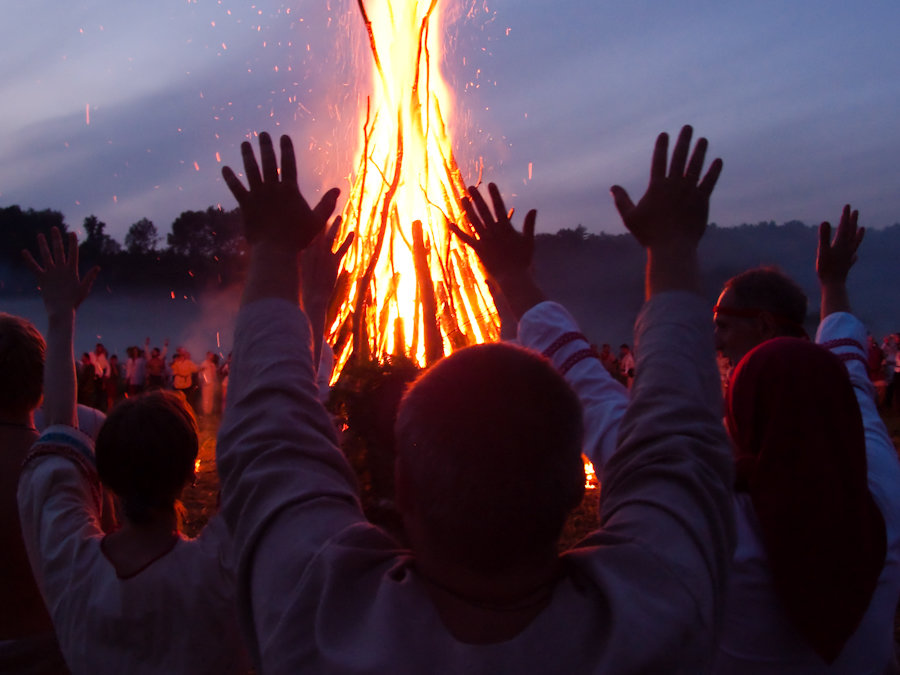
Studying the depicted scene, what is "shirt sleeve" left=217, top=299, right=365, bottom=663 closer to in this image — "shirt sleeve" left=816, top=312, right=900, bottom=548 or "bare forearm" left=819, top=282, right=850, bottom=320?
"shirt sleeve" left=816, top=312, right=900, bottom=548

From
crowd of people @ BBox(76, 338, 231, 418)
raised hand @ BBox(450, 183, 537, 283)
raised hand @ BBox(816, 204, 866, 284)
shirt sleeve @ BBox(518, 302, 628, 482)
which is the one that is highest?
raised hand @ BBox(450, 183, 537, 283)

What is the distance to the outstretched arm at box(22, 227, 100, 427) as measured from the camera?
1937 mm

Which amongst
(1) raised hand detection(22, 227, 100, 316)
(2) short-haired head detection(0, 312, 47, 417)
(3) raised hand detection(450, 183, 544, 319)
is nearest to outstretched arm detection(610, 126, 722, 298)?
(3) raised hand detection(450, 183, 544, 319)

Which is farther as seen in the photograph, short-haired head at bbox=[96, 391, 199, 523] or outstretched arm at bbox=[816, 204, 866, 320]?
outstretched arm at bbox=[816, 204, 866, 320]

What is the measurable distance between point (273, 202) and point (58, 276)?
1.09 m

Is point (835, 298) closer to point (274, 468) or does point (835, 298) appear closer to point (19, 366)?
point (274, 468)

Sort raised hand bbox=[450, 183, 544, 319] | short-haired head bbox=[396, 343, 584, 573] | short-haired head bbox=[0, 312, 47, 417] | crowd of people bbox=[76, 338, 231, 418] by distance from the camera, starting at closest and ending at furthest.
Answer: short-haired head bbox=[396, 343, 584, 573] → raised hand bbox=[450, 183, 544, 319] → short-haired head bbox=[0, 312, 47, 417] → crowd of people bbox=[76, 338, 231, 418]

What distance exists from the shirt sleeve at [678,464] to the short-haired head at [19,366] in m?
1.60

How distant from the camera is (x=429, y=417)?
978 millimetres

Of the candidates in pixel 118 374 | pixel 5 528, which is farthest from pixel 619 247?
pixel 5 528

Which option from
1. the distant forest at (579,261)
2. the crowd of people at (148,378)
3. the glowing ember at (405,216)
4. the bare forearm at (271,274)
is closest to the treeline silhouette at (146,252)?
the distant forest at (579,261)

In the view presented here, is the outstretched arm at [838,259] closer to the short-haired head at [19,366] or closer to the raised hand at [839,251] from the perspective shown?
the raised hand at [839,251]

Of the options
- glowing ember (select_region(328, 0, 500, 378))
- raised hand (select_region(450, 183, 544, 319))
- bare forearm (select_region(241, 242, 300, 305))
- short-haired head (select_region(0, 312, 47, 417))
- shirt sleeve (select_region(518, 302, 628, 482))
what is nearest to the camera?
bare forearm (select_region(241, 242, 300, 305))

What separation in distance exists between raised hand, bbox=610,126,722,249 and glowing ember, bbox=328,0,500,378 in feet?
7.83
